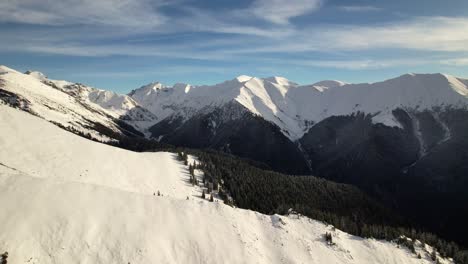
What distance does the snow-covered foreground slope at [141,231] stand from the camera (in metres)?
47.1

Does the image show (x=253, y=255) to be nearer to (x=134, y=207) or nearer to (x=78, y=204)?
(x=134, y=207)

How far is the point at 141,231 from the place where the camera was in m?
53.8

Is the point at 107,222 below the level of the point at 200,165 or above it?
above

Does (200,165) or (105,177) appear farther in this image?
(200,165)

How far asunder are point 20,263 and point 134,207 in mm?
20049

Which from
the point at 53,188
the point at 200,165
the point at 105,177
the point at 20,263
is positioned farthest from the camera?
the point at 200,165

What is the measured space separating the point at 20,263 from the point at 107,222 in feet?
43.1

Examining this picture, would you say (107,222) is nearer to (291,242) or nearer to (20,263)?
(20,263)

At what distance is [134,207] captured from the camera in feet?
197

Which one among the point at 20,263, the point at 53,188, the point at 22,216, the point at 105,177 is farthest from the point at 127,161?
the point at 20,263

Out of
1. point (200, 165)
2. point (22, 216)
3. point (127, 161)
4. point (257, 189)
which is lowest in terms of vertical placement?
point (257, 189)

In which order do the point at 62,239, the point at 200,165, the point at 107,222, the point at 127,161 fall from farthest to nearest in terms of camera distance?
the point at 200,165
the point at 127,161
the point at 107,222
the point at 62,239

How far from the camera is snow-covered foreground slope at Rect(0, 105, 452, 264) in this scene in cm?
4709

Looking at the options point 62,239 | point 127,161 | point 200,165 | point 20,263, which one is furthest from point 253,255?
point 200,165
